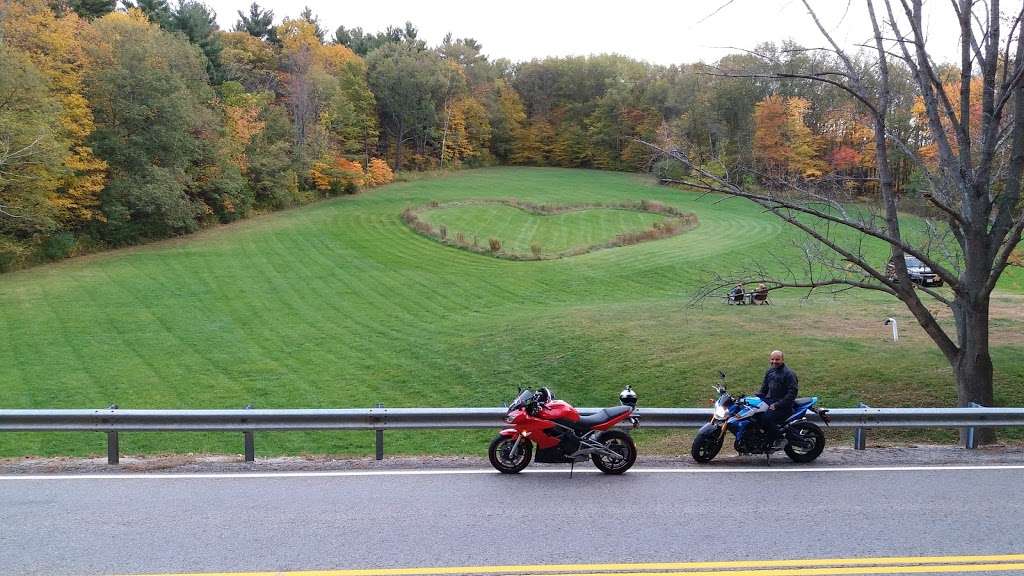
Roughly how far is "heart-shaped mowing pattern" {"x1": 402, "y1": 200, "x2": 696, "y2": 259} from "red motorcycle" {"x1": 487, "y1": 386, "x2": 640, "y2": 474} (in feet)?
92.5

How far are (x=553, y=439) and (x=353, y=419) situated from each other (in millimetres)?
2714

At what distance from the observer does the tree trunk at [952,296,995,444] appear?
12141 millimetres

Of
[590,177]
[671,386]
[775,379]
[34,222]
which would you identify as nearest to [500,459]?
[775,379]

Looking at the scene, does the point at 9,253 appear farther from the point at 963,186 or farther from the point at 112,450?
the point at 963,186

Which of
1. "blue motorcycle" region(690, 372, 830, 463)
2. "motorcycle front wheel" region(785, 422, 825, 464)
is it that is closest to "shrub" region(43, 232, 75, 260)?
"blue motorcycle" region(690, 372, 830, 463)

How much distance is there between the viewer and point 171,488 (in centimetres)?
875

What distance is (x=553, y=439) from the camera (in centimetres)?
948

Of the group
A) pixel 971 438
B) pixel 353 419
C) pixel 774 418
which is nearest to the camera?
pixel 774 418

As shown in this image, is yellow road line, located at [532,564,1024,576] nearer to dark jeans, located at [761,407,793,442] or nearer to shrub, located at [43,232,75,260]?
dark jeans, located at [761,407,793,442]

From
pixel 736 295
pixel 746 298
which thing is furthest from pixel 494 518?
pixel 746 298

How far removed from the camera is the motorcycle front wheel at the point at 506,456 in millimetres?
9391

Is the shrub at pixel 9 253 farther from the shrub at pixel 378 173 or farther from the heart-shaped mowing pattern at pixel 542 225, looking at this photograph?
the shrub at pixel 378 173

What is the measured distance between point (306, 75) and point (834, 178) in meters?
57.6

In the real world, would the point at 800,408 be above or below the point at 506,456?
above
